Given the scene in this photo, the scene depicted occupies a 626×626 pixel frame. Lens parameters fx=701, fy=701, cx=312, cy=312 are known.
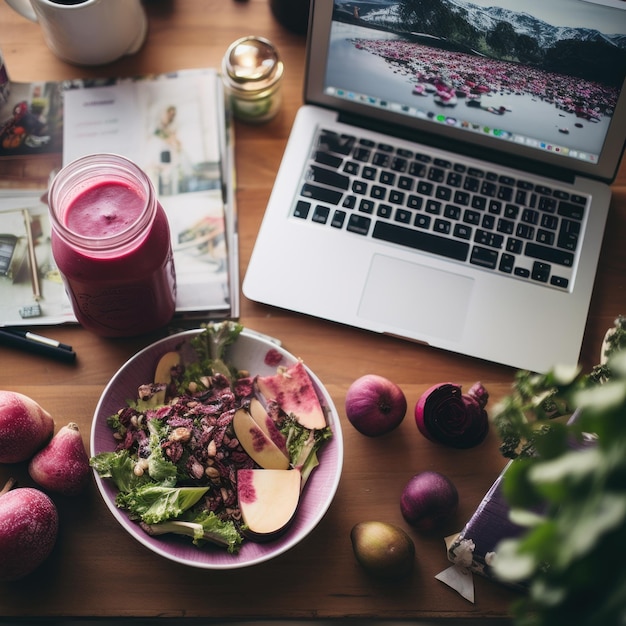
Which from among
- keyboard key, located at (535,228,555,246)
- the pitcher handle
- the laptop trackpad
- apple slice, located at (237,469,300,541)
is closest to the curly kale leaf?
apple slice, located at (237,469,300,541)

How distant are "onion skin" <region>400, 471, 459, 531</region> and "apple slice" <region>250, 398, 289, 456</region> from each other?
0.14 meters

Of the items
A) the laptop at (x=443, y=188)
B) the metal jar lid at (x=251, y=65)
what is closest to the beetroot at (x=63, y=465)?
the laptop at (x=443, y=188)

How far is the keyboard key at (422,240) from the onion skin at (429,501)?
26 cm

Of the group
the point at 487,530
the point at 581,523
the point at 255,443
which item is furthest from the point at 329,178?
the point at 581,523

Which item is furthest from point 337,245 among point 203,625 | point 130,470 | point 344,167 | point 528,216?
point 203,625

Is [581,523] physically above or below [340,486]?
above

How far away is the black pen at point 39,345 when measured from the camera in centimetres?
81

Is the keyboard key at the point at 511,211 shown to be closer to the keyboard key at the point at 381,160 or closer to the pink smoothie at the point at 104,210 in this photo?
the keyboard key at the point at 381,160

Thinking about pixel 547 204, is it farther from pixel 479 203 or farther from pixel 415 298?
pixel 415 298

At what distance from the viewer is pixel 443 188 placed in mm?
870

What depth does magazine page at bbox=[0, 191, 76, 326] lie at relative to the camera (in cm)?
83

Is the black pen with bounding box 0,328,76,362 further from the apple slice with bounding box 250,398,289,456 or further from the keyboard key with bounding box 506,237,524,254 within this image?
the keyboard key with bounding box 506,237,524,254

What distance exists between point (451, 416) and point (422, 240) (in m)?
0.22

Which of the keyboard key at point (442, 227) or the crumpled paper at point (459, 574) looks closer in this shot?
the crumpled paper at point (459, 574)
